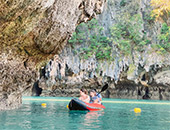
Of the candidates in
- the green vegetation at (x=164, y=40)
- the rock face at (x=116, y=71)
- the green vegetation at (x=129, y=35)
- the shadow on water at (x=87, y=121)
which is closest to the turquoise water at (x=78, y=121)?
the shadow on water at (x=87, y=121)

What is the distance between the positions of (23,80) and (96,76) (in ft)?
60.0

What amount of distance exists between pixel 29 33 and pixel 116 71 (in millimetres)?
20021

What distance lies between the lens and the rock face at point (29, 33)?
7.25 meters

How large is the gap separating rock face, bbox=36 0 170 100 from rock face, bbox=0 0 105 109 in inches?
657

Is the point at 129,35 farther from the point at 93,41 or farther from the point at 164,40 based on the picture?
the point at 93,41

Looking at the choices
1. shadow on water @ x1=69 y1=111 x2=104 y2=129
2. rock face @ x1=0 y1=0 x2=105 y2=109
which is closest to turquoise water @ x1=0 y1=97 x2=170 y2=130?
shadow on water @ x1=69 y1=111 x2=104 y2=129

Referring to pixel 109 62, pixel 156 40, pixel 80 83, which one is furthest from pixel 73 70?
pixel 156 40

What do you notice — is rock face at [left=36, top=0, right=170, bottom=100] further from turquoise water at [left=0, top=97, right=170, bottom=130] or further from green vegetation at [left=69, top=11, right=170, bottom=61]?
turquoise water at [left=0, top=97, right=170, bottom=130]

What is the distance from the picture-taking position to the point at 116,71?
2738 centimetres

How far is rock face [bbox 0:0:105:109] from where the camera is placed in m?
7.25

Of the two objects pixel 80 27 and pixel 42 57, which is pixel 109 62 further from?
pixel 42 57

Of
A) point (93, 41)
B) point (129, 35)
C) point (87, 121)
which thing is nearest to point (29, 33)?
point (87, 121)

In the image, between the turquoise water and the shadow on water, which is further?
the shadow on water

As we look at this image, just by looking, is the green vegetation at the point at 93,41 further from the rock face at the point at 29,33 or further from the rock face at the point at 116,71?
the rock face at the point at 29,33
